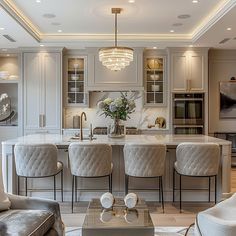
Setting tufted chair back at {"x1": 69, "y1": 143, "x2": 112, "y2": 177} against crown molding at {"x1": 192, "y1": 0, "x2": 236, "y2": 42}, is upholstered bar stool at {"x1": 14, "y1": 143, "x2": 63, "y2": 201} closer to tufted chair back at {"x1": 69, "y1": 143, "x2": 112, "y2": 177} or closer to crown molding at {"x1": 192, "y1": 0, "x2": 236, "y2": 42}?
tufted chair back at {"x1": 69, "y1": 143, "x2": 112, "y2": 177}

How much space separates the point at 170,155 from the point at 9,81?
184 inches

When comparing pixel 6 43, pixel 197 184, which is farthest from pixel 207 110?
pixel 6 43

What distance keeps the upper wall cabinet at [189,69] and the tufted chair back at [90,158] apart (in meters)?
3.90

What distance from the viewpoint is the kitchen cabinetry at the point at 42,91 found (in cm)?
785

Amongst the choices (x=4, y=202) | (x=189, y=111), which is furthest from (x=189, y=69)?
(x=4, y=202)

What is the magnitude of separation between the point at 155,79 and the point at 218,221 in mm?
5834

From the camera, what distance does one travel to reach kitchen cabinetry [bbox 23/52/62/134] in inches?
309

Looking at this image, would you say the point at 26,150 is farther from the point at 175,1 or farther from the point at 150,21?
the point at 150,21

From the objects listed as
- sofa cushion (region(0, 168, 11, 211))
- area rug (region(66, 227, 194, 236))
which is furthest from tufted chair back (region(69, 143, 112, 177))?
sofa cushion (region(0, 168, 11, 211))

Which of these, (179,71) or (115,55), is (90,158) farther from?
(179,71)

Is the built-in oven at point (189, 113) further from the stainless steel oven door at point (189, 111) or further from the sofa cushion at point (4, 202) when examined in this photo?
the sofa cushion at point (4, 202)

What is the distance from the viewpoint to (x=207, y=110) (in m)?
7.79

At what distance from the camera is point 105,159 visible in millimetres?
4387

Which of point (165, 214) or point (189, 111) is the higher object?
A: point (189, 111)
